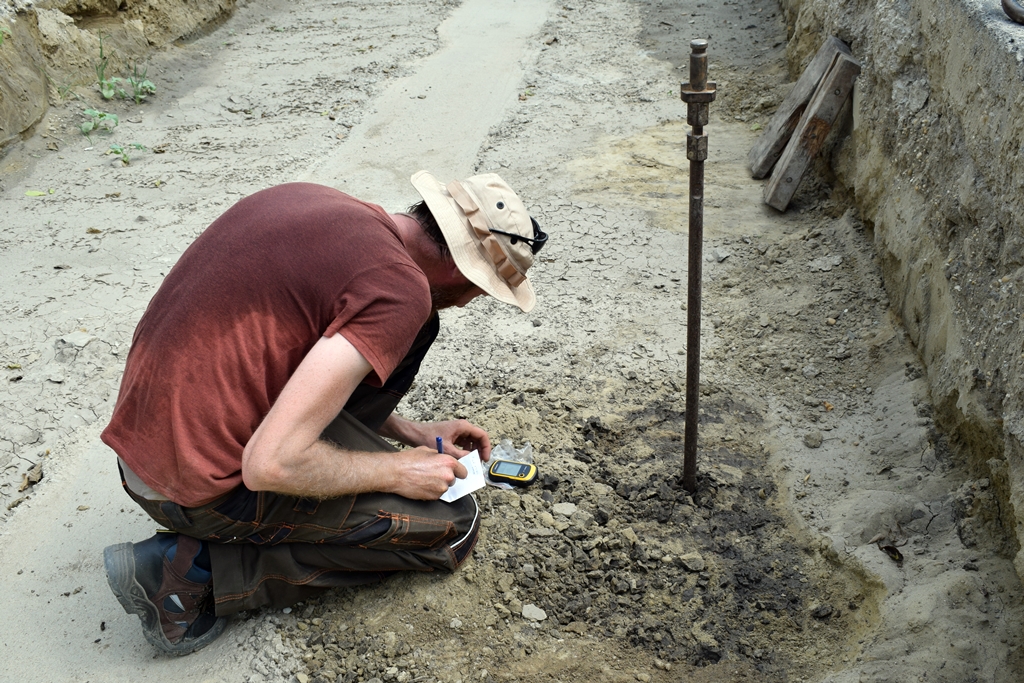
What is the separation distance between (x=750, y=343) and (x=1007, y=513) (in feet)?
4.77

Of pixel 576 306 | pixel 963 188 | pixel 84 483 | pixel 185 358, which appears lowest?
pixel 84 483

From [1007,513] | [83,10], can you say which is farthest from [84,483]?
[83,10]

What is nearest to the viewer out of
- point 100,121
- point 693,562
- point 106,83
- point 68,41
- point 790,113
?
point 693,562

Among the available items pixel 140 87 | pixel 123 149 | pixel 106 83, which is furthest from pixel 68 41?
pixel 123 149

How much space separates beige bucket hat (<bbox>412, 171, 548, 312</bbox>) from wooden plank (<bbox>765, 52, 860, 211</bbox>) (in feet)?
8.09

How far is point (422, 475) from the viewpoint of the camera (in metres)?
2.25

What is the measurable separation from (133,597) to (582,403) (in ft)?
5.64

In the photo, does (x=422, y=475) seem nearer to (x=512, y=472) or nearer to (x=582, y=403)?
(x=512, y=472)

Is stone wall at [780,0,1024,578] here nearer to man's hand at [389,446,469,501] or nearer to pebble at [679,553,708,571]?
pebble at [679,553,708,571]

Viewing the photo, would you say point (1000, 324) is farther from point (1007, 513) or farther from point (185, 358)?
point (185, 358)

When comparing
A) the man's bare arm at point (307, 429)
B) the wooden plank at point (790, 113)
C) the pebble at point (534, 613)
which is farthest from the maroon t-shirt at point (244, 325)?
the wooden plank at point (790, 113)

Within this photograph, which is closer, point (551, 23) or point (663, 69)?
point (663, 69)

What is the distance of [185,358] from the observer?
1896mm

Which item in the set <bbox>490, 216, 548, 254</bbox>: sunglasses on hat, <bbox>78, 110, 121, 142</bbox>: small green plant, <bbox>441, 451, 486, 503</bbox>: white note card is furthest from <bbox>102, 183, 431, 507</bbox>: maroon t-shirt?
<bbox>78, 110, 121, 142</bbox>: small green plant
